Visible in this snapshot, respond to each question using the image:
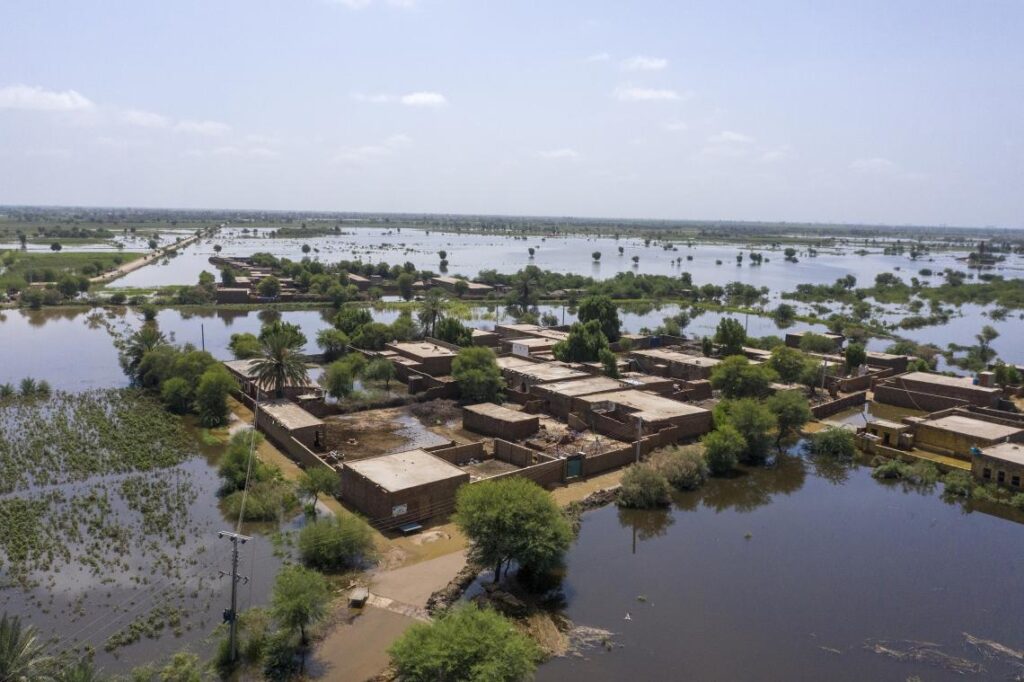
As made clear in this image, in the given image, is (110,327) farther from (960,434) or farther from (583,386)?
(960,434)

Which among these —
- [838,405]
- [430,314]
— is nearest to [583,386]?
[838,405]

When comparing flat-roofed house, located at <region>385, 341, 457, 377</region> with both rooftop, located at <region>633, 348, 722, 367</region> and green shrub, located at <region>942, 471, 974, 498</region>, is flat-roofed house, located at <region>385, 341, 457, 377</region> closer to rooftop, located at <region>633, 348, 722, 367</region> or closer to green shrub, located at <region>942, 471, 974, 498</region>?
rooftop, located at <region>633, 348, 722, 367</region>

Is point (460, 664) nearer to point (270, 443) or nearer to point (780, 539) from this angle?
point (780, 539)

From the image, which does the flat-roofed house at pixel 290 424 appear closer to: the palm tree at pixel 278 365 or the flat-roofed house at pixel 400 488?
the palm tree at pixel 278 365

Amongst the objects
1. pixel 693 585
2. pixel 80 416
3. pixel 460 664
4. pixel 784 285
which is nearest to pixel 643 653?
pixel 693 585

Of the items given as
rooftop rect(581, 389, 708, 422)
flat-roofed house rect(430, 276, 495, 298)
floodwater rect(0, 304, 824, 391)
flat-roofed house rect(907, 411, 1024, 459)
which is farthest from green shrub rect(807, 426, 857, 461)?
flat-roofed house rect(430, 276, 495, 298)
